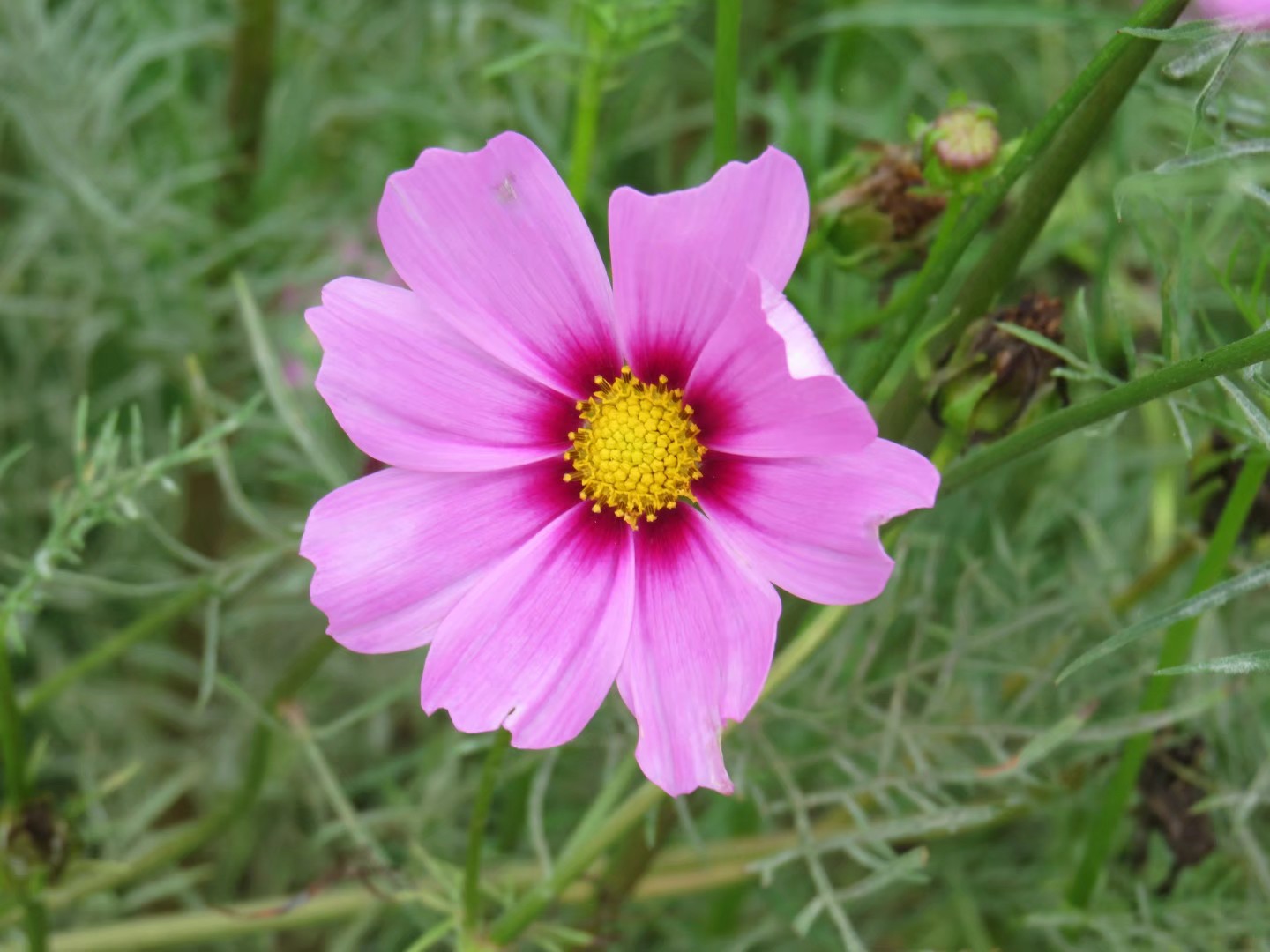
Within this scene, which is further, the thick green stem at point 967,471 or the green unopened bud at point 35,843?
the green unopened bud at point 35,843

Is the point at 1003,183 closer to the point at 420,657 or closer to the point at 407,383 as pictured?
the point at 407,383

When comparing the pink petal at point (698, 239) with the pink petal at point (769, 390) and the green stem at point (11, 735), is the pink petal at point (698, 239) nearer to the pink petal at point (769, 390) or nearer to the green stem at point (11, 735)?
the pink petal at point (769, 390)

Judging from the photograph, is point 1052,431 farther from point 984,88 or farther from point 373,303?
point 984,88

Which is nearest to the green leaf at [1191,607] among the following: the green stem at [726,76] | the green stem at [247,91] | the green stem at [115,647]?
the green stem at [726,76]

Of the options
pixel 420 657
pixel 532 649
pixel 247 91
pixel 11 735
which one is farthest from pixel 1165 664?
pixel 247 91

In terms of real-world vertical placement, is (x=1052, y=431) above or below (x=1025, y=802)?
above

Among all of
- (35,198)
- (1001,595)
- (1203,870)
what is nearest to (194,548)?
(35,198)
